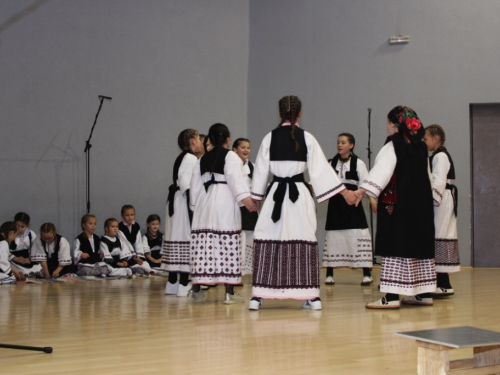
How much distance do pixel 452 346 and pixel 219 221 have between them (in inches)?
126

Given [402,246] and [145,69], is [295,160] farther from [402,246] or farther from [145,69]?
[145,69]

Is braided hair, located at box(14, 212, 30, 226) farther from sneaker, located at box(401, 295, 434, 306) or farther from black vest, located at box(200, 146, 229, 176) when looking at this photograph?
sneaker, located at box(401, 295, 434, 306)

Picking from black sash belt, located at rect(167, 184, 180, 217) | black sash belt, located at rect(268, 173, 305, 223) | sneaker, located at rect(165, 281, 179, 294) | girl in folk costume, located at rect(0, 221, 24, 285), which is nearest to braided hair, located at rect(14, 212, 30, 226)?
girl in folk costume, located at rect(0, 221, 24, 285)

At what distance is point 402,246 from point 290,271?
2.76ft

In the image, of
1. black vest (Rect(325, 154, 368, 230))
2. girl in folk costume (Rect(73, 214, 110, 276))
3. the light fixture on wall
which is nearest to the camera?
black vest (Rect(325, 154, 368, 230))

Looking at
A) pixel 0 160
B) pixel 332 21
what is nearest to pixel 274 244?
pixel 0 160

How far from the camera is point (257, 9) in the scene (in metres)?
10.2

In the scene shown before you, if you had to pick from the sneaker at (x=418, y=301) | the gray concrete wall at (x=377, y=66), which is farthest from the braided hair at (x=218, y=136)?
the gray concrete wall at (x=377, y=66)

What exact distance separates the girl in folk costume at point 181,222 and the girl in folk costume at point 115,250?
2.05 metres

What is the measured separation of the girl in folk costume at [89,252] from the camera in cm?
822

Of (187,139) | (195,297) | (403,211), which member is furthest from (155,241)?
(403,211)

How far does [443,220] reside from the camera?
6086 mm

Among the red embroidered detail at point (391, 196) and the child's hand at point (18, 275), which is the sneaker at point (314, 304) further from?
the child's hand at point (18, 275)

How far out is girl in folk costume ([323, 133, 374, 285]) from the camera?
7.23 metres
